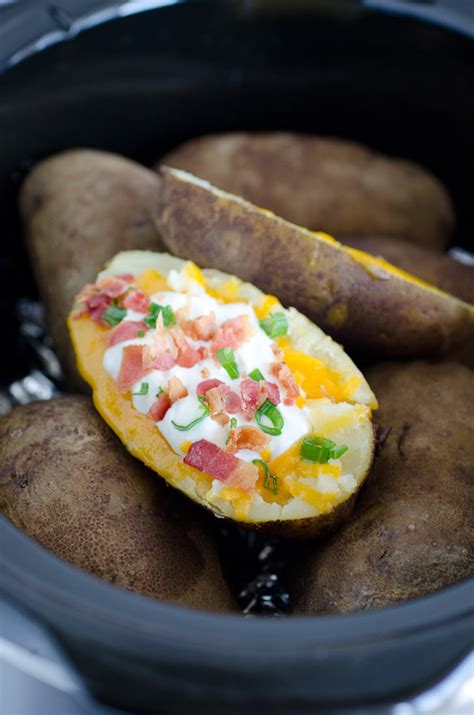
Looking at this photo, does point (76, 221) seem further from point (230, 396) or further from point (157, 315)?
point (230, 396)

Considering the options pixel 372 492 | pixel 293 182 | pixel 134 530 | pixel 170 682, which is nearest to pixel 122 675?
pixel 170 682

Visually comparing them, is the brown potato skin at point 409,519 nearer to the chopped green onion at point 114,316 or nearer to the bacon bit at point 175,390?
the bacon bit at point 175,390

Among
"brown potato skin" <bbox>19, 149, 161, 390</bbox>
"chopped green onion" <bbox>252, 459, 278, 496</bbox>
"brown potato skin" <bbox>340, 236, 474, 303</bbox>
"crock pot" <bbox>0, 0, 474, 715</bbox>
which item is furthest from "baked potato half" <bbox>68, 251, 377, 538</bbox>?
"crock pot" <bbox>0, 0, 474, 715</bbox>

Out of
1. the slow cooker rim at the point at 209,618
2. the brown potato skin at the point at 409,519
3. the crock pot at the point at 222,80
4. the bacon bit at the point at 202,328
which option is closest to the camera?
the slow cooker rim at the point at 209,618

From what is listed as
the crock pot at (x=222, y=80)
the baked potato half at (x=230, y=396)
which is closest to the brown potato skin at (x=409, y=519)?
the baked potato half at (x=230, y=396)

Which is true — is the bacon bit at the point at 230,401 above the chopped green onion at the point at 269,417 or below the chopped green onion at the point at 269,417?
above

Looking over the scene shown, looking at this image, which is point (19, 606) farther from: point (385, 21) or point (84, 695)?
point (385, 21)
